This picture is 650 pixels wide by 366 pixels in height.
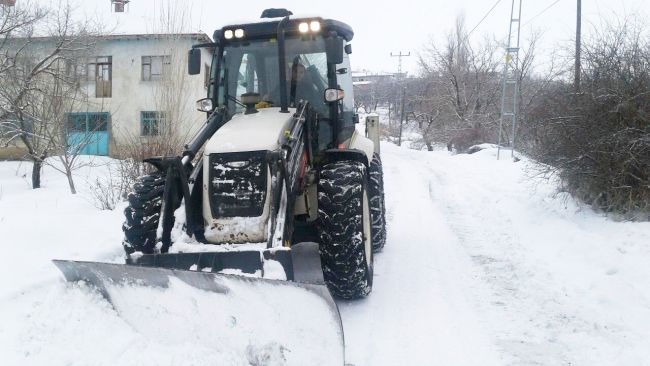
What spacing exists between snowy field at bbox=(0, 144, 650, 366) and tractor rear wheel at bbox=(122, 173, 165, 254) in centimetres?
53

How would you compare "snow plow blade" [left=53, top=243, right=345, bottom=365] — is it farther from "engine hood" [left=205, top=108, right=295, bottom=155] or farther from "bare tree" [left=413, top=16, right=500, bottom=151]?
"bare tree" [left=413, top=16, right=500, bottom=151]

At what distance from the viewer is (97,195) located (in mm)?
9039

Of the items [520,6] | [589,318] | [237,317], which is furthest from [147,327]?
[520,6]

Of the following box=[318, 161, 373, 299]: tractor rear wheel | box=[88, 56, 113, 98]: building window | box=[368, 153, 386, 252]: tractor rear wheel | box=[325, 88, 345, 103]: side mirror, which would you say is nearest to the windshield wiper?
box=[325, 88, 345, 103]: side mirror

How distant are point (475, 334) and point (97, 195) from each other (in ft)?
24.3

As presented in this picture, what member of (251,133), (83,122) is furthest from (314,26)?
(83,122)

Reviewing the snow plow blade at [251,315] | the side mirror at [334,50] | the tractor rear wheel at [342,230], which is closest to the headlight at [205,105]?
the side mirror at [334,50]

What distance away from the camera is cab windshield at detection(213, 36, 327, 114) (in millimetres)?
4867

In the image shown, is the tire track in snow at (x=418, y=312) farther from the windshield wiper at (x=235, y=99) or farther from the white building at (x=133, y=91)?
the white building at (x=133, y=91)

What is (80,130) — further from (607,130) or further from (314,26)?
(607,130)

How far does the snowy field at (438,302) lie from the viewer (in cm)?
315

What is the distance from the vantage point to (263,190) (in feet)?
12.6

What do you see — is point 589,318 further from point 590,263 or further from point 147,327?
point 147,327

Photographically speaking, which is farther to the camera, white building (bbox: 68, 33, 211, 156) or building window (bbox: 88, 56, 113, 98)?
building window (bbox: 88, 56, 113, 98)
